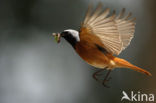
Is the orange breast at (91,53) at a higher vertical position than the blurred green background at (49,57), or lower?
higher

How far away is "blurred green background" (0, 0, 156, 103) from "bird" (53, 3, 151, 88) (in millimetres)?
2567

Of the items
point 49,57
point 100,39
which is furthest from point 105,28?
point 49,57

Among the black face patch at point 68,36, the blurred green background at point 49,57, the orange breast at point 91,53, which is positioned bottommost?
the blurred green background at point 49,57

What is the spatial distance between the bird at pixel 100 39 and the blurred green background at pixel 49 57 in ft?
8.42

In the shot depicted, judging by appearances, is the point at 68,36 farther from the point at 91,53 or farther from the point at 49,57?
the point at 49,57

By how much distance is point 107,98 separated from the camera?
3.72 meters

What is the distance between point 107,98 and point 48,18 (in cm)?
111

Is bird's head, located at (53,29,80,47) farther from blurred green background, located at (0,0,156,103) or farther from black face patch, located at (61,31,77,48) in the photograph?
blurred green background, located at (0,0,156,103)

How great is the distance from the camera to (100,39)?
3.07 ft

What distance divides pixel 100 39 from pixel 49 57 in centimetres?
316

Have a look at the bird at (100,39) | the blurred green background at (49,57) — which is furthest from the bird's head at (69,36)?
the blurred green background at (49,57)

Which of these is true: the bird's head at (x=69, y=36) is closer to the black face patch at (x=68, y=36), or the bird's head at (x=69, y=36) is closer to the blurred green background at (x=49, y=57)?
the black face patch at (x=68, y=36)

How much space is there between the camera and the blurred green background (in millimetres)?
3662

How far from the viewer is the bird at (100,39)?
3.00ft
